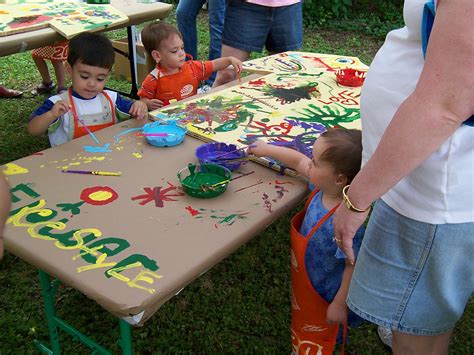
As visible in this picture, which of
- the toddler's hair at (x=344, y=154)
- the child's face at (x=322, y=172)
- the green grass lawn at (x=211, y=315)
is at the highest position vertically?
the toddler's hair at (x=344, y=154)

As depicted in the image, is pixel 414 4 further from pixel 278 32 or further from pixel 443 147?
pixel 278 32

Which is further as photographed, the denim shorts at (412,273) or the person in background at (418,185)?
the denim shorts at (412,273)

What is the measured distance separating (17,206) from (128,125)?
69 cm

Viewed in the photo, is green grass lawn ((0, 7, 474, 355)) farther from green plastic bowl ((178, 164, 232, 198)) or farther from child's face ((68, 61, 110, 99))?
child's face ((68, 61, 110, 99))

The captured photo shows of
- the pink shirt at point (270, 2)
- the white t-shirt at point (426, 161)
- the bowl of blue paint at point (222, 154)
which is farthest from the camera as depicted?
the pink shirt at point (270, 2)

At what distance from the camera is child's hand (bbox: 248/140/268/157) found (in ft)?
5.81

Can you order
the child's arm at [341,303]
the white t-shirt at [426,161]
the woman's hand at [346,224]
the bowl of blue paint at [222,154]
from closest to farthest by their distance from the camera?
the white t-shirt at [426,161], the woman's hand at [346,224], the child's arm at [341,303], the bowl of blue paint at [222,154]

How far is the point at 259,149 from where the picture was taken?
1776 millimetres

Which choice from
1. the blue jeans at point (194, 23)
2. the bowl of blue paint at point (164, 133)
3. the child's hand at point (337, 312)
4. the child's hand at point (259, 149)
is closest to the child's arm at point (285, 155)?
the child's hand at point (259, 149)

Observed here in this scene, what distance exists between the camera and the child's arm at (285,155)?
1687 millimetres

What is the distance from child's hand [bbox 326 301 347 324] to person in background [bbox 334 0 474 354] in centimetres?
21

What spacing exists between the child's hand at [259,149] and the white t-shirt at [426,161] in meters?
0.65

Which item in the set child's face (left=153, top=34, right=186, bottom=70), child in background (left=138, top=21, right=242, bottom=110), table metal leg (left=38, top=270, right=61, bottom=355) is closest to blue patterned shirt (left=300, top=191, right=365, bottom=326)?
table metal leg (left=38, top=270, right=61, bottom=355)

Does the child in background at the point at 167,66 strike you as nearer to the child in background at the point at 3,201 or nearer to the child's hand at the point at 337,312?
→ the child's hand at the point at 337,312
